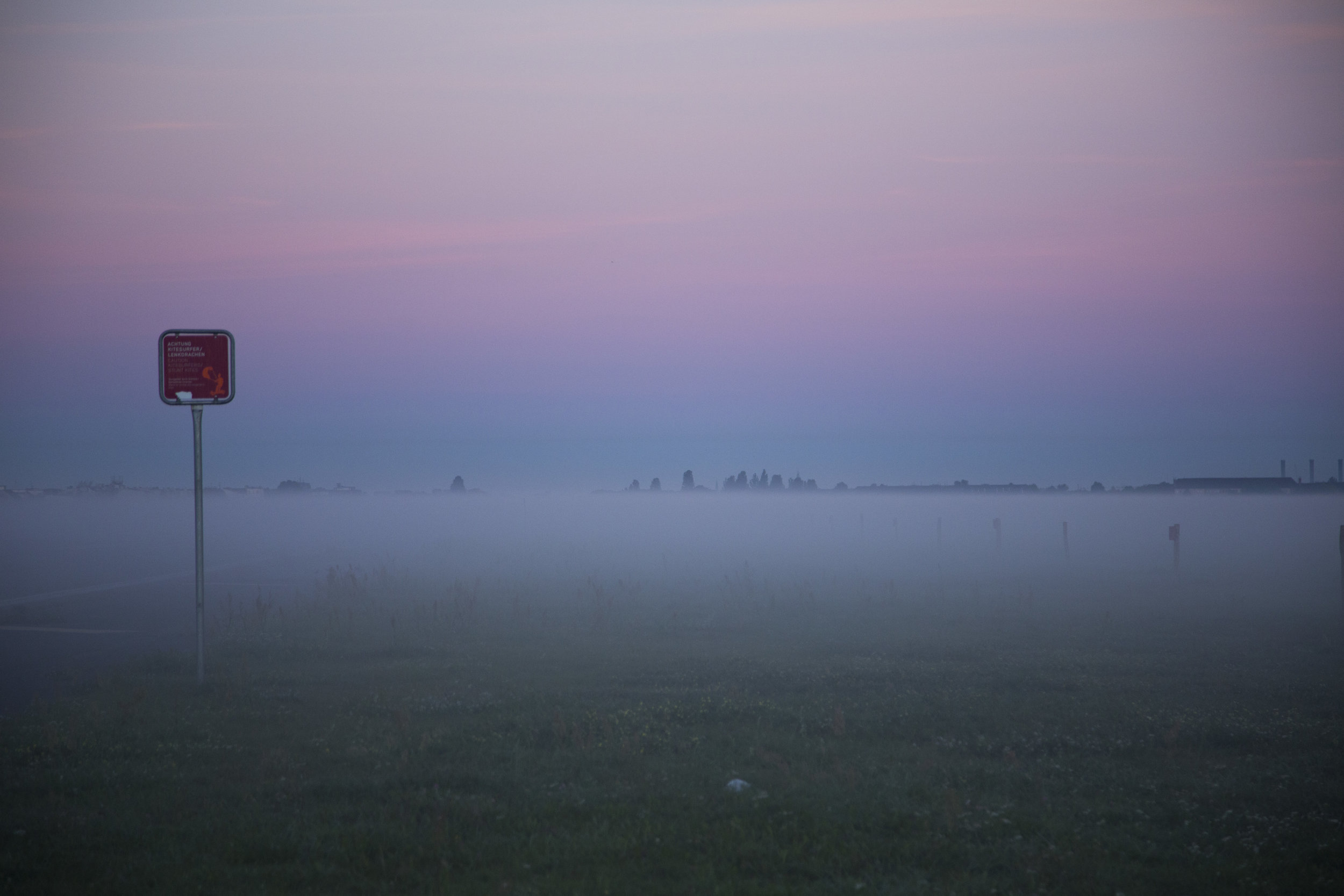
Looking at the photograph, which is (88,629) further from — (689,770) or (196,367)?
(689,770)

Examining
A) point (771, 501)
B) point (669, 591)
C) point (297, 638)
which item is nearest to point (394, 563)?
point (669, 591)

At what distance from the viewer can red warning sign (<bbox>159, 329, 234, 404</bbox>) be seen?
14.7 meters

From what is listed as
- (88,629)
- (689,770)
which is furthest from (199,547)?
(88,629)

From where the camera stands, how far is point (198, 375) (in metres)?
14.8

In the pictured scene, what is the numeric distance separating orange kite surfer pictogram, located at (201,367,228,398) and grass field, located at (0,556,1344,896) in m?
4.54

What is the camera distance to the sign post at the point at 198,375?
14672mm

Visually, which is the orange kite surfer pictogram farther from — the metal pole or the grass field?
the grass field

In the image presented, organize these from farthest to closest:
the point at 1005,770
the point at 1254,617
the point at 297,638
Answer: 1. the point at 1254,617
2. the point at 297,638
3. the point at 1005,770

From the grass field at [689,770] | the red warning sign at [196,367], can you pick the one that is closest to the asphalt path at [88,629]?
the grass field at [689,770]

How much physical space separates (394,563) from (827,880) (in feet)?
133

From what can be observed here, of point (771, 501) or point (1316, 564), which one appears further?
point (771, 501)

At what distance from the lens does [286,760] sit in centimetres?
1045

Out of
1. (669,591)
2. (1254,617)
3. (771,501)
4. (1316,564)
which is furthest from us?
(771,501)

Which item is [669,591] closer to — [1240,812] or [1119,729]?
[1119,729]
